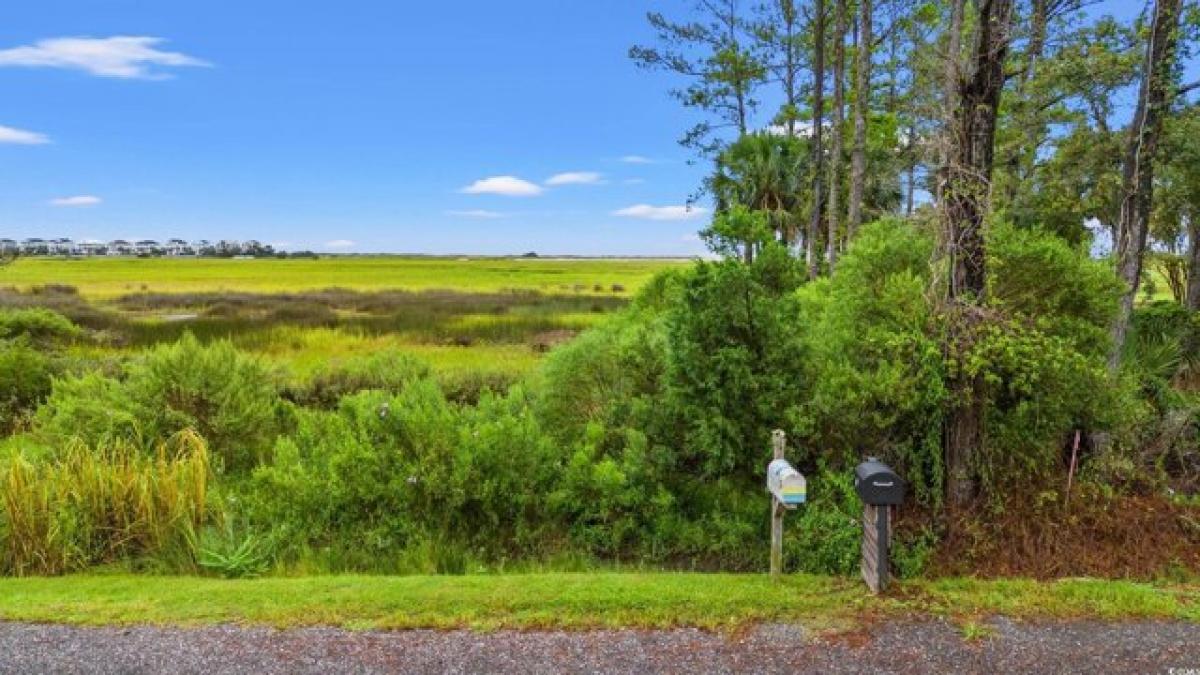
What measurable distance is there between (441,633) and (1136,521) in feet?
16.7

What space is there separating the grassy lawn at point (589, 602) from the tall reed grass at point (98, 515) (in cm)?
98

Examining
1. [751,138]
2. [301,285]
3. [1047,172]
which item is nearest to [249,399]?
[1047,172]

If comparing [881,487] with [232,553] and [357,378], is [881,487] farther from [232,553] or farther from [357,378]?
[357,378]

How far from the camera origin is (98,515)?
20.1 ft

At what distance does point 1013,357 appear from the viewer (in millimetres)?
5156

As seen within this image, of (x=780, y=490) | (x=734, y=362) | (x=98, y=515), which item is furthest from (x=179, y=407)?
(x=780, y=490)

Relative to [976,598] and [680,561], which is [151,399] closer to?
[680,561]

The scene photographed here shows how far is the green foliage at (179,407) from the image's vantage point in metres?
8.18

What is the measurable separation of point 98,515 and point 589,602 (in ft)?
14.3

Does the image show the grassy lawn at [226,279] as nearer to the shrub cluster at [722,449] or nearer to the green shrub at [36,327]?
the green shrub at [36,327]

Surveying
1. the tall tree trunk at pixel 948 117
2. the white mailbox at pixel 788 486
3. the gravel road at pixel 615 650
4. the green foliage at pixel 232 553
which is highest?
the tall tree trunk at pixel 948 117

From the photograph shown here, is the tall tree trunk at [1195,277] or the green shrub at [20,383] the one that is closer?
the green shrub at [20,383]

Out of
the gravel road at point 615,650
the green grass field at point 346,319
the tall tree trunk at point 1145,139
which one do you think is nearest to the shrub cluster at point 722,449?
the gravel road at point 615,650

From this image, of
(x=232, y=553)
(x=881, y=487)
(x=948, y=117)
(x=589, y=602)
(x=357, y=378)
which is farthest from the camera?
(x=357, y=378)
